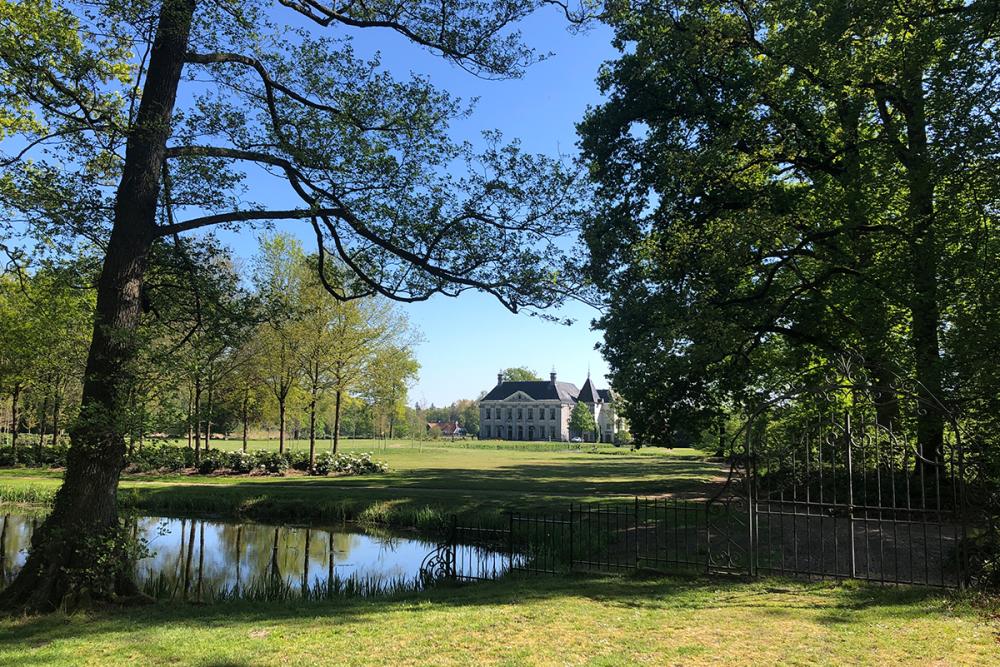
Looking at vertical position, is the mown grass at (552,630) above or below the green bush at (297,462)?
above

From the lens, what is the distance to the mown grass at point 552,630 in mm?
6359

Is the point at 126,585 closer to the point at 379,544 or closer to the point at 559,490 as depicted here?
the point at 379,544

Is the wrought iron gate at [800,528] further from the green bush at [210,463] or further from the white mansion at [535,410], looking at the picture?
the white mansion at [535,410]

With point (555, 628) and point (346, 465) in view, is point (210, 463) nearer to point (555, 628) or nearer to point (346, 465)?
point (346, 465)

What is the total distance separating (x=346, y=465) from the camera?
1238 inches

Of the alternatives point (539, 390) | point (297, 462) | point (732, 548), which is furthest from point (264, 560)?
point (539, 390)

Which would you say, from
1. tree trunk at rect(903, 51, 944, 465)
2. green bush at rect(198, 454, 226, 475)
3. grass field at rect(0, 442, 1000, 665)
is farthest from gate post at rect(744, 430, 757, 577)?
green bush at rect(198, 454, 226, 475)

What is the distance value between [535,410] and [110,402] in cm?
10456

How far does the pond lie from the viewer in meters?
11.5

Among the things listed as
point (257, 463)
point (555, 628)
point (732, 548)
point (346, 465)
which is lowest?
point (346, 465)

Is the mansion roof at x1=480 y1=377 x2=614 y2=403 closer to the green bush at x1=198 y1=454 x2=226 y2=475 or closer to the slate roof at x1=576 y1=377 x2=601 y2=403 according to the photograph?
the slate roof at x1=576 y1=377 x2=601 y2=403

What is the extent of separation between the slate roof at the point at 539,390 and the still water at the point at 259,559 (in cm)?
9455

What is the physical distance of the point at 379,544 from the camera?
1666 cm

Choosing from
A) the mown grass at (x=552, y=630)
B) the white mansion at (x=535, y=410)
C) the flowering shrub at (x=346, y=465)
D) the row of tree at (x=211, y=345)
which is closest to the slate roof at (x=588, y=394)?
the white mansion at (x=535, y=410)
